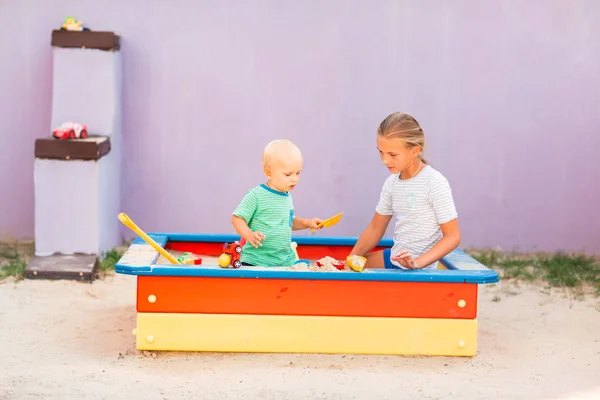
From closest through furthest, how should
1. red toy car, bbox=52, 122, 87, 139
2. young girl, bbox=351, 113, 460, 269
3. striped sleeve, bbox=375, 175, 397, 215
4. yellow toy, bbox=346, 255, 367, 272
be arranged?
yellow toy, bbox=346, 255, 367, 272 → young girl, bbox=351, 113, 460, 269 → striped sleeve, bbox=375, 175, 397, 215 → red toy car, bbox=52, 122, 87, 139

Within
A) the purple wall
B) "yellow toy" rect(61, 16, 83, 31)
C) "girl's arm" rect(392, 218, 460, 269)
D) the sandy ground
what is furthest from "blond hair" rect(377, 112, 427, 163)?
"yellow toy" rect(61, 16, 83, 31)

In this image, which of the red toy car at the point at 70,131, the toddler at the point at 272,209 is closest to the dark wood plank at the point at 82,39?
the red toy car at the point at 70,131

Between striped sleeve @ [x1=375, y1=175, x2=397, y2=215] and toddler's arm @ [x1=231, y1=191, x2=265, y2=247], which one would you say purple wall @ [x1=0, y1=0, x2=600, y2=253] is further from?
toddler's arm @ [x1=231, y1=191, x2=265, y2=247]

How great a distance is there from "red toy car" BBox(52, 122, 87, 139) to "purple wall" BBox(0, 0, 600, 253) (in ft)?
1.49

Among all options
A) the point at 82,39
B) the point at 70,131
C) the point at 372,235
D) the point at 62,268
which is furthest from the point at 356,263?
the point at 82,39

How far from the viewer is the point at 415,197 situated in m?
3.81

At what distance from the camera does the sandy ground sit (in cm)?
322

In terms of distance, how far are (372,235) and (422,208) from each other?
37 centimetres

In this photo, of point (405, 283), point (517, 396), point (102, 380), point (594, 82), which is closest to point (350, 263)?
point (405, 283)

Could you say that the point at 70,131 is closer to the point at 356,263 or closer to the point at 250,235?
the point at 250,235

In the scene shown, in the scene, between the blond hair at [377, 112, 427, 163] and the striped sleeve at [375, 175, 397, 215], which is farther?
the striped sleeve at [375, 175, 397, 215]

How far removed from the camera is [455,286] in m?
3.58

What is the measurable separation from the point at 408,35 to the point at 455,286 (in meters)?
2.37

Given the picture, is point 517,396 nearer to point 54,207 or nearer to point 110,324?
point 110,324
